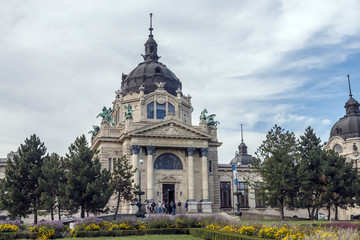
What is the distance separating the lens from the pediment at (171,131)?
5609 centimetres

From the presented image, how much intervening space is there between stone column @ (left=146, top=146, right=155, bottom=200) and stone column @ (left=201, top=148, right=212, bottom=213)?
24.8 ft

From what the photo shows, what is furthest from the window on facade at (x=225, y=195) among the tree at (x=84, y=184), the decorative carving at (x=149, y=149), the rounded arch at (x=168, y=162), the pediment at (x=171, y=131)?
the tree at (x=84, y=184)

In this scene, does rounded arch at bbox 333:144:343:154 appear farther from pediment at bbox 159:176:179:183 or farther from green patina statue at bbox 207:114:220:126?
pediment at bbox 159:176:179:183

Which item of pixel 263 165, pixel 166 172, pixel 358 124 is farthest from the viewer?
pixel 358 124

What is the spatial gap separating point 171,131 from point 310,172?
19.4 meters

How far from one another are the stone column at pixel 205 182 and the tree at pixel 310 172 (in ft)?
41.8

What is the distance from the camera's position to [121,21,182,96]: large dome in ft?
225

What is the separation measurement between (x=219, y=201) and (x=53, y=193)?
26.3 metres

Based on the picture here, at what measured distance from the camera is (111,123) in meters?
63.8

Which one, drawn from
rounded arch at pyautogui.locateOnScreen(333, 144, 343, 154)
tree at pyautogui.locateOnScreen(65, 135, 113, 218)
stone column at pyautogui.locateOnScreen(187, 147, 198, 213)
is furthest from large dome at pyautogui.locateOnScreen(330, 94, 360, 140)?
tree at pyautogui.locateOnScreen(65, 135, 113, 218)

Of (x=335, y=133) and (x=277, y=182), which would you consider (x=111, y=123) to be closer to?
(x=277, y=182)

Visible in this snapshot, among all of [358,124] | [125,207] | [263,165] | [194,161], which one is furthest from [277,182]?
[358,124]

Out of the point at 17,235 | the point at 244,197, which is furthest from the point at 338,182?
the point at 17,235

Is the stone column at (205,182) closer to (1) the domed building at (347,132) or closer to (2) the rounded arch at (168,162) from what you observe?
(2) the rounded arch at (168,162)
